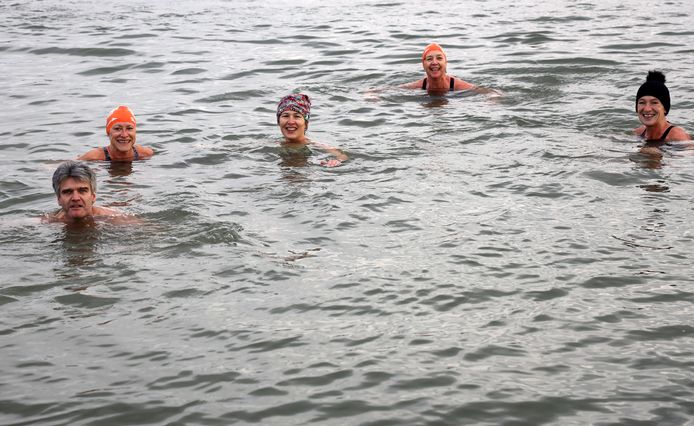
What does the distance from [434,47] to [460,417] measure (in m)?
11.2

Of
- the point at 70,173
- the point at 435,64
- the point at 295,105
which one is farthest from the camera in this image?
the point at 435,64

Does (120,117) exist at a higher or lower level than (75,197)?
higher

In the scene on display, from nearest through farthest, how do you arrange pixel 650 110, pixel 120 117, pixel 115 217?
pixel 115 217, pixel 650 110, pixel 120 117

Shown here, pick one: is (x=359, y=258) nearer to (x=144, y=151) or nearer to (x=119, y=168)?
(x=119, y=168)

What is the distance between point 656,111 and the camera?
12531 mm

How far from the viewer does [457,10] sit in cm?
2680

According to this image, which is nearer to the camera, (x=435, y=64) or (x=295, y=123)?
(x=295, y=123)

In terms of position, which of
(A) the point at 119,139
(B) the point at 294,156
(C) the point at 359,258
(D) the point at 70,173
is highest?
(D) the point at 70,173

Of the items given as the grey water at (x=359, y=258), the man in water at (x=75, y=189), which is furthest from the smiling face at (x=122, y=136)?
the man in water at (x=75, y=189)

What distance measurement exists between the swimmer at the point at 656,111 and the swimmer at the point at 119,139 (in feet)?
22.7

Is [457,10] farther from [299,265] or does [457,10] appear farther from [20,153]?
[299,265]

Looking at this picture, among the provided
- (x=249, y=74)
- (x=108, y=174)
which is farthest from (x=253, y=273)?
(x=249, y=74)

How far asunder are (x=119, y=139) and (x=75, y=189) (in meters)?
3.03

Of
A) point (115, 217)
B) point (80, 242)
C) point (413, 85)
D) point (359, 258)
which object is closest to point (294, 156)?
point (115, 217)
